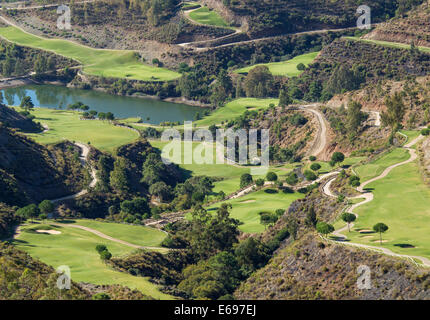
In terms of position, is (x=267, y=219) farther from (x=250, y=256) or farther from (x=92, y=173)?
(x=92, y=173)

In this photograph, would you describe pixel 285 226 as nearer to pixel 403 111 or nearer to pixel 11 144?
pixel 403 111

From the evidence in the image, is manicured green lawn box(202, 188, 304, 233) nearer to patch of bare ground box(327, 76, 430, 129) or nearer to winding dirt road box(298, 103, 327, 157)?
winding dirt road box(298, 103, 327, 157)

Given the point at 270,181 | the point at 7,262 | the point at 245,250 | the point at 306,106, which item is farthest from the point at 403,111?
the point at 7,262

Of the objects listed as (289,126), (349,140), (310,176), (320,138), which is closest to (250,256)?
(310,176)

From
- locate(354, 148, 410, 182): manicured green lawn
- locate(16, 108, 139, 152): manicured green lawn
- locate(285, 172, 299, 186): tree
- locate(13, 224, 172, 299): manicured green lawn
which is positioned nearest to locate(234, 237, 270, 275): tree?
locate(13, 224, 172, 299): manicured green lawn

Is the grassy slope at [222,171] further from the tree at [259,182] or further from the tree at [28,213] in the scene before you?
the tree at [28,213]

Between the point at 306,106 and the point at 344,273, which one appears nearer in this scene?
the point at 344,273

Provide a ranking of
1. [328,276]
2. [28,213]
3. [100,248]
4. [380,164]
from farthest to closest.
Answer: [380,164]
[28,213]
[100,248]
[328,276]
